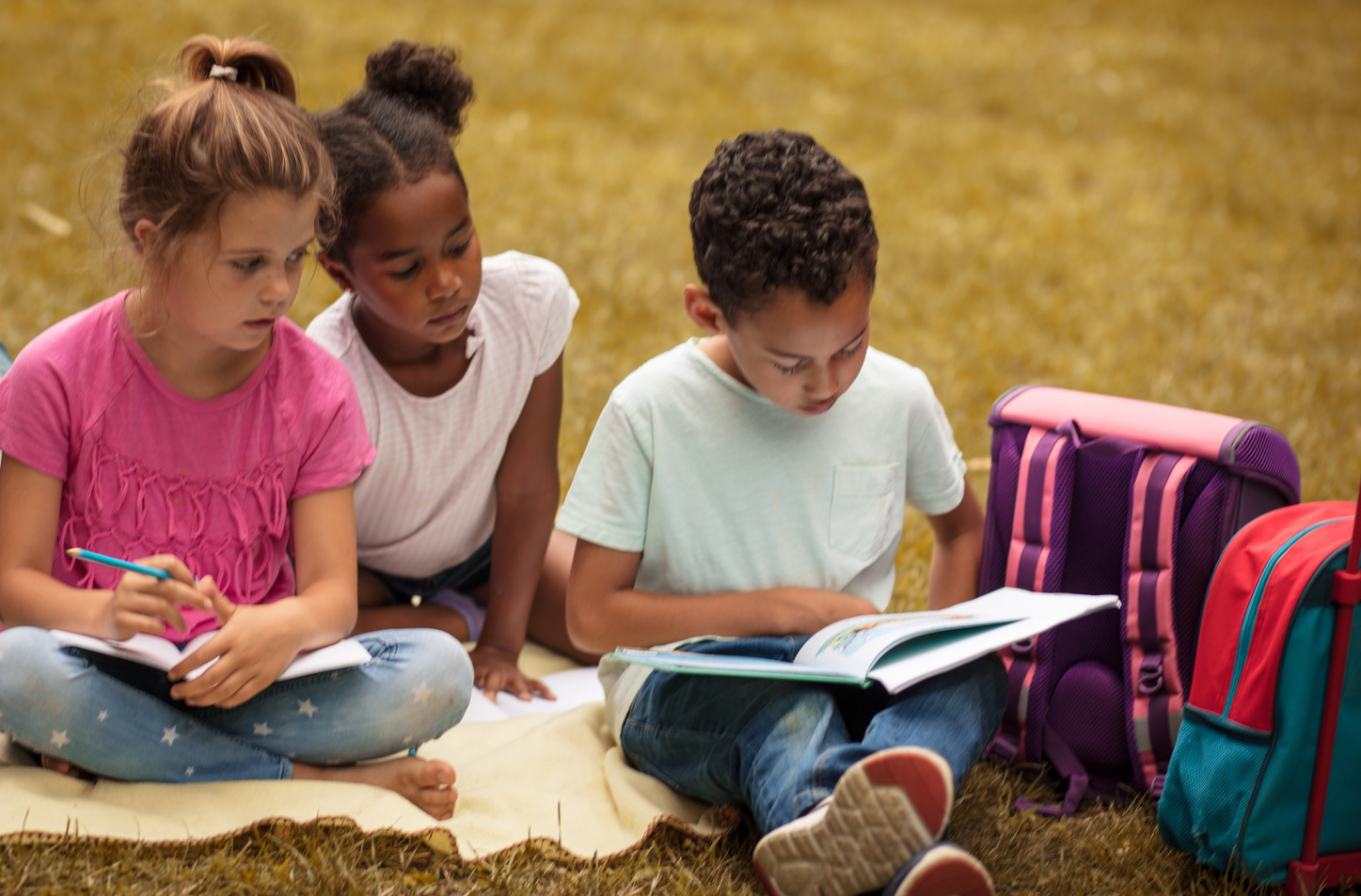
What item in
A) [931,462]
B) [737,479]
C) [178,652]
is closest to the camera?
[178,652]

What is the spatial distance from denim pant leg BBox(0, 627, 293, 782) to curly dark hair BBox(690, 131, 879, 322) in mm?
988

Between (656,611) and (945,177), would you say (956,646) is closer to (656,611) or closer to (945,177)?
(656,611)

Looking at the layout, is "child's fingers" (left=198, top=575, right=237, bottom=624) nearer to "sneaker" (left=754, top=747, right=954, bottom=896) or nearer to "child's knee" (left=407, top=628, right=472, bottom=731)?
"child's knee" (left=407, top=628, right=472, bottom=731)

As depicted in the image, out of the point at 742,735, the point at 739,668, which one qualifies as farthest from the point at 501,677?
the point at 739,668

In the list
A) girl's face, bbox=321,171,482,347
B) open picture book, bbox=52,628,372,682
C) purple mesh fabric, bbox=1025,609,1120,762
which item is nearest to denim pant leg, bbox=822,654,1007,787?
purple mesh fabric, bbox=1025,609,1120,762

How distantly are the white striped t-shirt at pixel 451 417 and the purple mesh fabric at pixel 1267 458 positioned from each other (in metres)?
1.21

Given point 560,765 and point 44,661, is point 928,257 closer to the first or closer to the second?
point 560,765

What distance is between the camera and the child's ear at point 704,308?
1.90 m

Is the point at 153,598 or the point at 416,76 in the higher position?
the point at 416,76

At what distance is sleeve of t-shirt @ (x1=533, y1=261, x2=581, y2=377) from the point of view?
2.40m

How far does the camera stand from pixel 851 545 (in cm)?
204

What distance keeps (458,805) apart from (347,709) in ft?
0.74

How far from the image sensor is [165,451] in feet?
6.22

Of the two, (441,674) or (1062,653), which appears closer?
(441,674)
